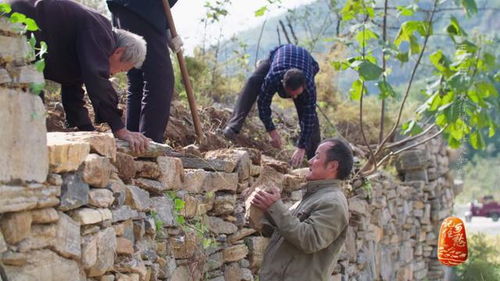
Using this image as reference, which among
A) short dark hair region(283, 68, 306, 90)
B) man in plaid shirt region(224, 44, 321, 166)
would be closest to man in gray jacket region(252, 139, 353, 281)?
short dark hair region(283, 68, 306, 90)

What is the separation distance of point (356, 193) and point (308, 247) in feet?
13.3

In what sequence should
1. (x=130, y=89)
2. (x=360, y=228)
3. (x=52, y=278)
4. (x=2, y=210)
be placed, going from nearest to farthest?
(x=2, y=210), (x=52, y=278), (x=130, y=89), (x=360, y=228)

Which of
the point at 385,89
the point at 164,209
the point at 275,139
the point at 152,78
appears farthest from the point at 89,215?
the point at 385,89

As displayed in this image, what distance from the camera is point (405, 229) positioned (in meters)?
9.62

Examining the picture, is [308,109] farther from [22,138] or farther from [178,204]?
[22,138]

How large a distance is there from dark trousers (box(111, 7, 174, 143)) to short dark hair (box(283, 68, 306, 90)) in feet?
5.22

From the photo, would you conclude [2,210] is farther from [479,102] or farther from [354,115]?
[354,115]

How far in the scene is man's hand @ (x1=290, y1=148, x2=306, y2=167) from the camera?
6.55m

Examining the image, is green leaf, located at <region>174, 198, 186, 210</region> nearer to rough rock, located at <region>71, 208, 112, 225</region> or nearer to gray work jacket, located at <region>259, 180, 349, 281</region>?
gray work jacket, located at <region>259, 180, 349, 281</region>

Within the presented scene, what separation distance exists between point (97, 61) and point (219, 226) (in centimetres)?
157

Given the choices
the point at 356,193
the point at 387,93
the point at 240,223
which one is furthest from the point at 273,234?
the point at 356,193

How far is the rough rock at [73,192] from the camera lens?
2928 mm

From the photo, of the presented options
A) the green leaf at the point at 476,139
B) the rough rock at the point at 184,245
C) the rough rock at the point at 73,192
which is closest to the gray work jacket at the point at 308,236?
the rough rock at the point at 184,245

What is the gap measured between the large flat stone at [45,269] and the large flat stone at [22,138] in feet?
0.92
